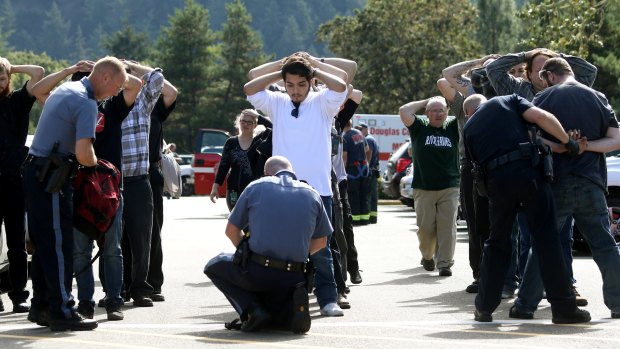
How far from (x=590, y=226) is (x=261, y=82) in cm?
276

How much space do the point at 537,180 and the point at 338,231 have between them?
7.46 feet

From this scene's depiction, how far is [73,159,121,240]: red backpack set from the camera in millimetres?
9891

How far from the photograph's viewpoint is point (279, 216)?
9.70 metres

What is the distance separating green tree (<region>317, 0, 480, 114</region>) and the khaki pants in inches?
1918

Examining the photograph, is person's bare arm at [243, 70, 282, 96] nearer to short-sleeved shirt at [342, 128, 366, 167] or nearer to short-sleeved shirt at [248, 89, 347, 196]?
short-sleeved shirt at [248, 89, 347, 196]

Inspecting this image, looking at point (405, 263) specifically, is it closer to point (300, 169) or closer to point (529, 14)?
point (300, 169)

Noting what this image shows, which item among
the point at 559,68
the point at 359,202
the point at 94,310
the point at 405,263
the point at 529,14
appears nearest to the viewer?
A: the point at 559,68

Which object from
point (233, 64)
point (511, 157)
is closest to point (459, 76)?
point (511, 157)

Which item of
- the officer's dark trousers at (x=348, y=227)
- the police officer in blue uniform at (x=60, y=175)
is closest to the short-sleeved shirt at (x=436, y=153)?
the officer's dark trousers at (x=348, y=227)

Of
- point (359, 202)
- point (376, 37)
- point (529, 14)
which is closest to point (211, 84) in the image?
point (376, 37)

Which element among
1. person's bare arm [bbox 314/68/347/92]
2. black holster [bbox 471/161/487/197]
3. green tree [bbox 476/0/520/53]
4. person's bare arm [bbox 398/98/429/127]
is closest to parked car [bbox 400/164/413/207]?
person's bare arm [bbox 398/98/429/127]

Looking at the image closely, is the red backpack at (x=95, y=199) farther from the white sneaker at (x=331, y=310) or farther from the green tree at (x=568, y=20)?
the green tree at (x=568, y=20)

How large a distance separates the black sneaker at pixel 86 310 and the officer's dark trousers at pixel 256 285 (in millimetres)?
1123

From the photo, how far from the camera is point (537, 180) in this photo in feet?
32.5
